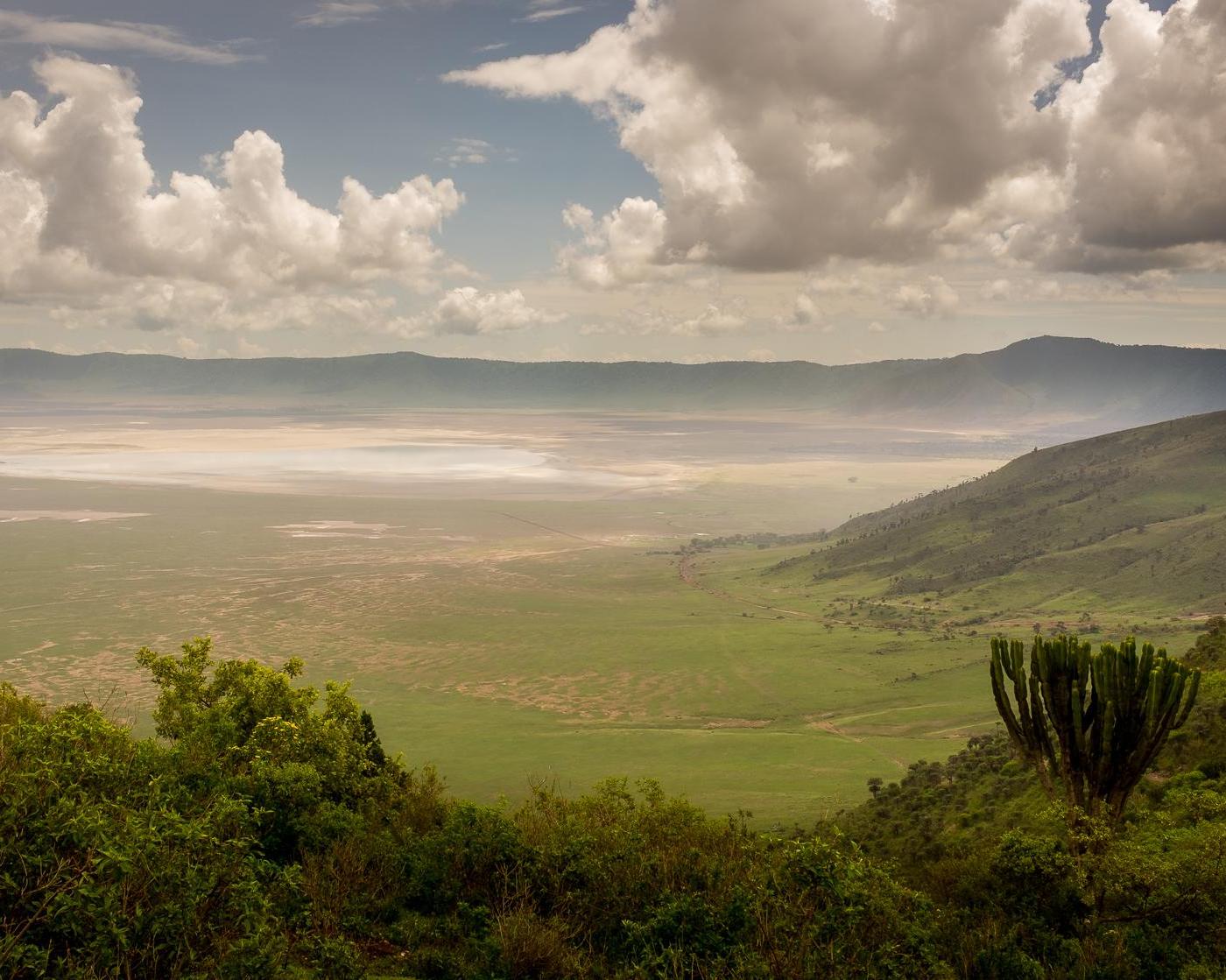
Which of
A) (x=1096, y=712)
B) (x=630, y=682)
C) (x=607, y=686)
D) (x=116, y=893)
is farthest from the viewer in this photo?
(x=630, y=682)

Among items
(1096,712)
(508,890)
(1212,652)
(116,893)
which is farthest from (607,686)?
(116,893)

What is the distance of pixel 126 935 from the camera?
17172 mm

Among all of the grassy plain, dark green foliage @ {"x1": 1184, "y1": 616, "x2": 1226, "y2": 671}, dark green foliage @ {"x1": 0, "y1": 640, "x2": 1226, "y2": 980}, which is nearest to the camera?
dark green foliage @ {"x1": 0, "y1": 640, "x2": 1226, "y2": 980}

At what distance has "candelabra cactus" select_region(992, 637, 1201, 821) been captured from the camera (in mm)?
26844

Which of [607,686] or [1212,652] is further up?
[1212,652]

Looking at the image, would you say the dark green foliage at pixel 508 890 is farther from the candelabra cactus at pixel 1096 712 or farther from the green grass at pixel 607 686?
the green grass at pixel 607 686

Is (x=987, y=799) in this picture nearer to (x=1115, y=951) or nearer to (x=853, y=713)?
(x=1115, y=951)

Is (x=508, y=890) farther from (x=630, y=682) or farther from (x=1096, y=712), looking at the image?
(x=630, y=682)

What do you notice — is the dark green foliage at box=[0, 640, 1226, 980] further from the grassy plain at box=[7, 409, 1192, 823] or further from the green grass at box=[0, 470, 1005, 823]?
the grassy plain at box=[7, 409, 1192, 823]

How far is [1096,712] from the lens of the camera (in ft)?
91.7

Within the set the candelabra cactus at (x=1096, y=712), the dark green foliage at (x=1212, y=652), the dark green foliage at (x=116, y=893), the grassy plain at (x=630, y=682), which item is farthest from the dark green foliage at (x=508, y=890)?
the grassy plain at (x=630, y=682)

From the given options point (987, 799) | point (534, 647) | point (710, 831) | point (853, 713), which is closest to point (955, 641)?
point (853, 713)

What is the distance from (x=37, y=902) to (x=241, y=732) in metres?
29.0

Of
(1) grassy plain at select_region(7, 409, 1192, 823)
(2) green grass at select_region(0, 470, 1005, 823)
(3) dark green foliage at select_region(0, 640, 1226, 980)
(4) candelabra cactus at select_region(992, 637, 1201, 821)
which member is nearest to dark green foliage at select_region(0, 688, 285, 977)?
(3) dark green foliage at select_region(0, 640, 1226, 980)
